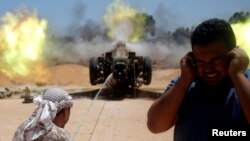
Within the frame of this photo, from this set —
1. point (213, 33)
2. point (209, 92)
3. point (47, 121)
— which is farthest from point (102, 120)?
point (213, 33)

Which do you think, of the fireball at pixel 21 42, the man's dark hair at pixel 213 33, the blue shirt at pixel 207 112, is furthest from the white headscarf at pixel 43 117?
the fireball at pixel 21 42

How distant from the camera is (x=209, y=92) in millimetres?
2822

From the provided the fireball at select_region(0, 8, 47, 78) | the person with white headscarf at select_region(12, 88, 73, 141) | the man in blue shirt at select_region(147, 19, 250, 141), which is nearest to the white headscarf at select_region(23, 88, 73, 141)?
the person with white headscarf at select_region(12, 88, 73, 141)

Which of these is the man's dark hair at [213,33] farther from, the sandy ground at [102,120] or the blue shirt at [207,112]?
the sandy ground at [102,120]

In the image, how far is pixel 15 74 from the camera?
129ft

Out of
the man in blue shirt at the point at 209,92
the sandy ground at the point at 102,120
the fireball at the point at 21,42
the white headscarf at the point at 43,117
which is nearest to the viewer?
the man in blue shirt at the point at 209,92

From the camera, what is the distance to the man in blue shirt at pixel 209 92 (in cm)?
271

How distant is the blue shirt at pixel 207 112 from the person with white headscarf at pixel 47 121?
4.11ft

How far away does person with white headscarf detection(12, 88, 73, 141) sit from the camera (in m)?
3.79

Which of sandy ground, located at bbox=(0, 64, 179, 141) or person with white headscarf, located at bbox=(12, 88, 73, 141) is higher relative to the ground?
person with white headscarf, located at bbox=(12, 88, 73, 141)

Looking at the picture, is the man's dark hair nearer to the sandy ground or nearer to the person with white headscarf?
the person with white headscarf

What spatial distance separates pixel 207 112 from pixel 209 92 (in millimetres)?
112

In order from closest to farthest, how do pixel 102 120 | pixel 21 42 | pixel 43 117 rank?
pixel 43 117 < pixel 102 120 < pixel 21 42

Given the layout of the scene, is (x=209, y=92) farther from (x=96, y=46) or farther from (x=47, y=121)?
(x=96, y=46)
